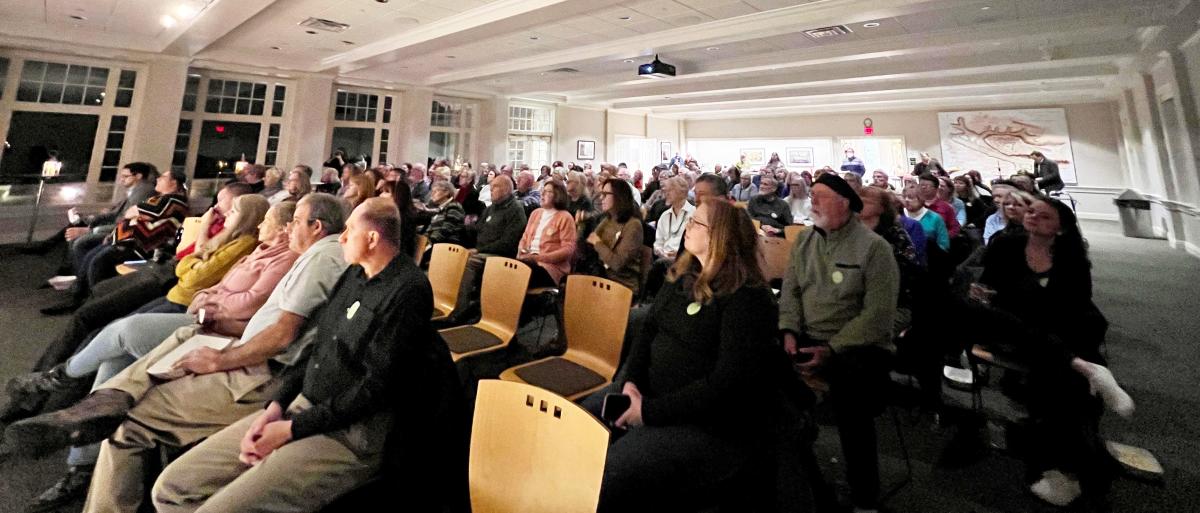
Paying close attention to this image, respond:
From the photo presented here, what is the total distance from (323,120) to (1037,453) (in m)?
11.1

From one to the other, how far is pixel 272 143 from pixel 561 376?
10.3 metres

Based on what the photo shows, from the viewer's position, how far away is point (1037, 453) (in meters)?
1.90

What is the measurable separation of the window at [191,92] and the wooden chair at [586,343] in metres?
10.0

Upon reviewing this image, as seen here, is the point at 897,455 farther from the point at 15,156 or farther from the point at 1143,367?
the point at 15,156

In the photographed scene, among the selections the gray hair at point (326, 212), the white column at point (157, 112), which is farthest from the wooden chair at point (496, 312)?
the white column at point (157, 112)

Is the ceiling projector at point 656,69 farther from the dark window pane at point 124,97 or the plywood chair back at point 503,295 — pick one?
the dark window pane at point 124,97

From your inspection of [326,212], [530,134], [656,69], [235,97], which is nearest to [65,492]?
[326,212]

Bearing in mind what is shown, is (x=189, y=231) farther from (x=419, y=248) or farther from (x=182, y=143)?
(x=182, y=143)

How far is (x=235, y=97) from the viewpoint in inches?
360

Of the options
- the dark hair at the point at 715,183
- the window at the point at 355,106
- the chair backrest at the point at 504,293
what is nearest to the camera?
the chair backrest at the point at 504,293

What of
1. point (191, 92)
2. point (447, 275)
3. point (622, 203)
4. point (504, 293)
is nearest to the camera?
point (504, 293)

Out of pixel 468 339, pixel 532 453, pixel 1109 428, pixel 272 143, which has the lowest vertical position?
pixel 1109 428

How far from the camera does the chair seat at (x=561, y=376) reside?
1.93 metres

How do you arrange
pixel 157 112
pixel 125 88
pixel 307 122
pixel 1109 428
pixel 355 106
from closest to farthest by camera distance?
pixel 1109 428
pixel 157 112
pixel 125 88
pixel 307 122
pixel 355 106
